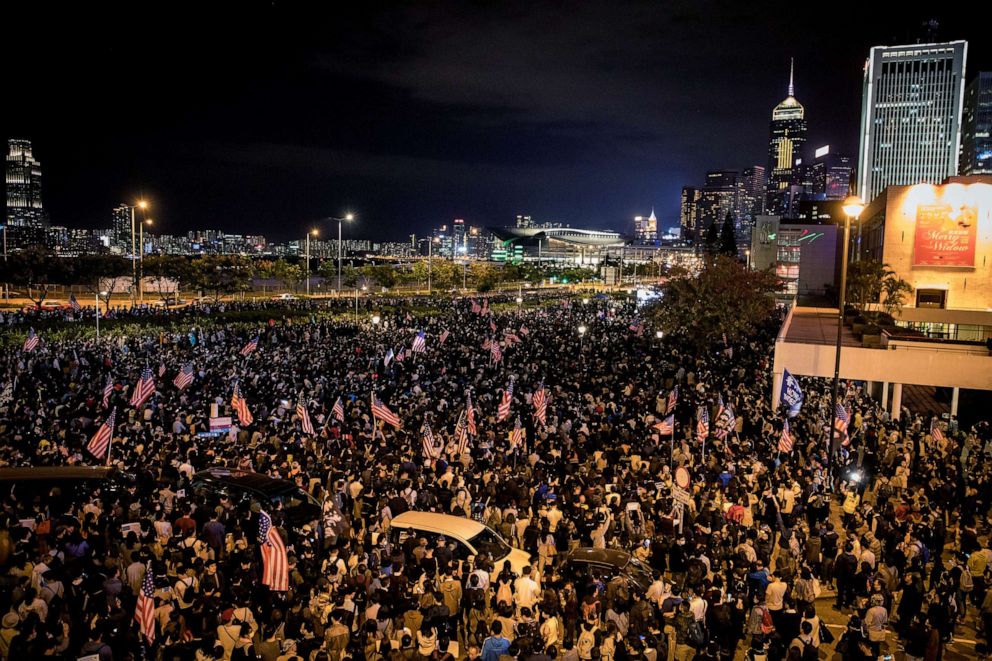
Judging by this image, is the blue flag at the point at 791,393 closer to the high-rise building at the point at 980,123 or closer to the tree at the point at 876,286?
the tree at the point at 876,286

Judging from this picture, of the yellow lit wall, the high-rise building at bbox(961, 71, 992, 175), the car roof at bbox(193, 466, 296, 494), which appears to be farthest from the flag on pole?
the high-rise building at bbox(961, 71, 992, 175)

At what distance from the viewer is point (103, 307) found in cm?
4722

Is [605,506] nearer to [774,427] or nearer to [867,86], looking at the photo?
[774,427]

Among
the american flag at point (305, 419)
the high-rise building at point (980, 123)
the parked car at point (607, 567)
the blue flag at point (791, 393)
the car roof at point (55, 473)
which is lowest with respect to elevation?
the parked car at point (607, 567)

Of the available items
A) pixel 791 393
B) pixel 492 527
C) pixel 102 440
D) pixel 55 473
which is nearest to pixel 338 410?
pixel 102 440

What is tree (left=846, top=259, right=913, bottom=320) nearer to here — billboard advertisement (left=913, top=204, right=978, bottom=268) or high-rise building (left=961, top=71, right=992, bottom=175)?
billboard advertisement (left=913, top=204, right=978, bottom=268)

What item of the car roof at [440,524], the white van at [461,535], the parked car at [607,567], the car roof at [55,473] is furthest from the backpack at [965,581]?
the car roof at [55,473]

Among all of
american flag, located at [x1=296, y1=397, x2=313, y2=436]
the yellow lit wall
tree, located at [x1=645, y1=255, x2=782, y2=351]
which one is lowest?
american flag, located at [x1=296, y1=397, x2=313, y2=436]

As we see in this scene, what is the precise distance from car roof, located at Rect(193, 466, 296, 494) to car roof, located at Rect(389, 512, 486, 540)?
Answer: 265 centimetres

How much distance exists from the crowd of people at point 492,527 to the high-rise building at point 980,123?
108 m

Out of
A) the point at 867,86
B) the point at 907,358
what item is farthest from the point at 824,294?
the point at 867,86

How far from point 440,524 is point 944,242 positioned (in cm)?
2927

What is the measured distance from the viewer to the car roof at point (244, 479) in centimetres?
1225

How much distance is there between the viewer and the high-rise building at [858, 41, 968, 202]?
104 m
